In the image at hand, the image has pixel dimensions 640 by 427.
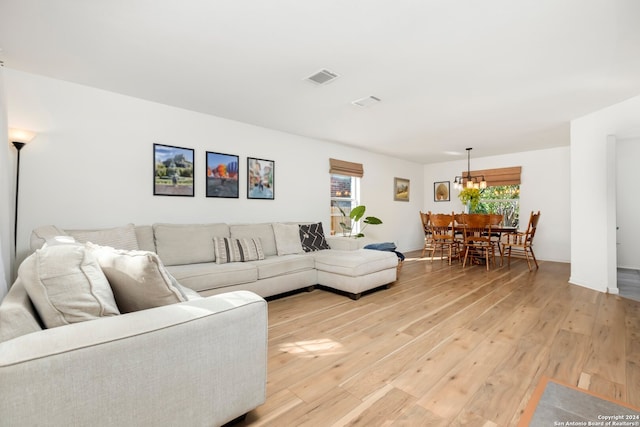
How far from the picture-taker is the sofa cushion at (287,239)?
3.96 meters

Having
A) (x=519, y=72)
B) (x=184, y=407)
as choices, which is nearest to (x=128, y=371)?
(x=184, y=407)

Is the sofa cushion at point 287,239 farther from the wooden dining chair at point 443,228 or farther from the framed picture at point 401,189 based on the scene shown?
the framed picture at point 401,189

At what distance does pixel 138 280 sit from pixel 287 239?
9.20 feet

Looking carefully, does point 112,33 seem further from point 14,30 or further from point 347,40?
point 347,40

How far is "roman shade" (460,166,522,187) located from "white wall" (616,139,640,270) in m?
1.60

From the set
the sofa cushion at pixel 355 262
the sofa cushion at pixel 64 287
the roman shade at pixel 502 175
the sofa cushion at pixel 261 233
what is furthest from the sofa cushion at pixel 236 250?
the roman shade at pixel 502 175

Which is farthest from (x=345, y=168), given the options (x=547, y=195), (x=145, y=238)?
(x=547, y=195)

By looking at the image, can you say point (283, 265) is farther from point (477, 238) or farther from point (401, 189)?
point (401, 189)

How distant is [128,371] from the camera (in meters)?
1.04

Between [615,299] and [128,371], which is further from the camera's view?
[615,299]

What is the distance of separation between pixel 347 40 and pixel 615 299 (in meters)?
4.14

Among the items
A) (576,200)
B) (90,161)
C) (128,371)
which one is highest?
(90,161)

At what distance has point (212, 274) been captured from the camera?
113 inches

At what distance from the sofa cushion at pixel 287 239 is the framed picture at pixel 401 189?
3608 mm
